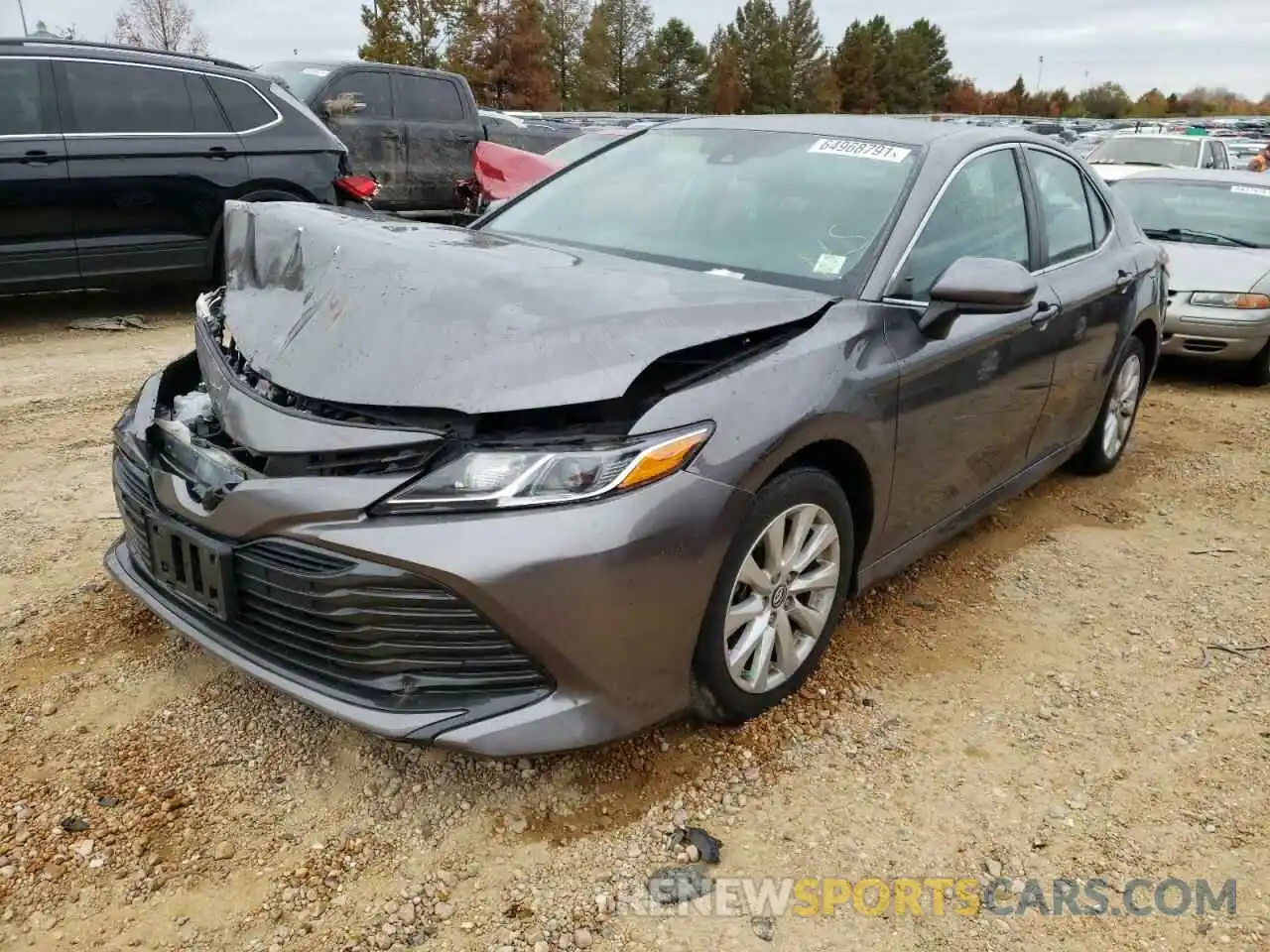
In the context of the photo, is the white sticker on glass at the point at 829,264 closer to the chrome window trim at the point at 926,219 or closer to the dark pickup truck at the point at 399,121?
the chrome window trim at the point at 926,219

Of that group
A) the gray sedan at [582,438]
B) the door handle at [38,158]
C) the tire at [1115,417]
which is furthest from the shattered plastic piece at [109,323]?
the tire at [1115,417]

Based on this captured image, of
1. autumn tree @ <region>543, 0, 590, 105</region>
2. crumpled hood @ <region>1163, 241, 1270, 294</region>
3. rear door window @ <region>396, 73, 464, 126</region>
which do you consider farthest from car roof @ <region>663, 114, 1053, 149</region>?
autumn tree @ <region>543, 0, 590, 105</region>

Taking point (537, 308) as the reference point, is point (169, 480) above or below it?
below

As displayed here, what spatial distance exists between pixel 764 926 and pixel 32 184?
20.7 ft

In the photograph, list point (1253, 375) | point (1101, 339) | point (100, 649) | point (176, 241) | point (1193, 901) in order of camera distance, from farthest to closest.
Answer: point (1253, 375)
point (176, 241)
point (1101, 339)
point (100, 649)
point (1193, 901)

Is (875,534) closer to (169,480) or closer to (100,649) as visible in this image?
(169,480)

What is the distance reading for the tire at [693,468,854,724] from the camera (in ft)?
7.83

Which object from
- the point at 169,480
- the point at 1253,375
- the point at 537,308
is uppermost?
the point at 537,308

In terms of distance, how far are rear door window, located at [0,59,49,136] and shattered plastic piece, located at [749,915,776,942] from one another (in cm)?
647

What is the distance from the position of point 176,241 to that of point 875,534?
569 centimetres

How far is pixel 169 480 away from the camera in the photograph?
239 centimetres

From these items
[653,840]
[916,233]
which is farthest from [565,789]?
[916,233]

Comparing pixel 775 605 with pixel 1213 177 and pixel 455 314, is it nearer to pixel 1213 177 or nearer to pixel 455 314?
pixel 455 314

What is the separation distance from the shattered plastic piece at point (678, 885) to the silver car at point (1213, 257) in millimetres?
5865
